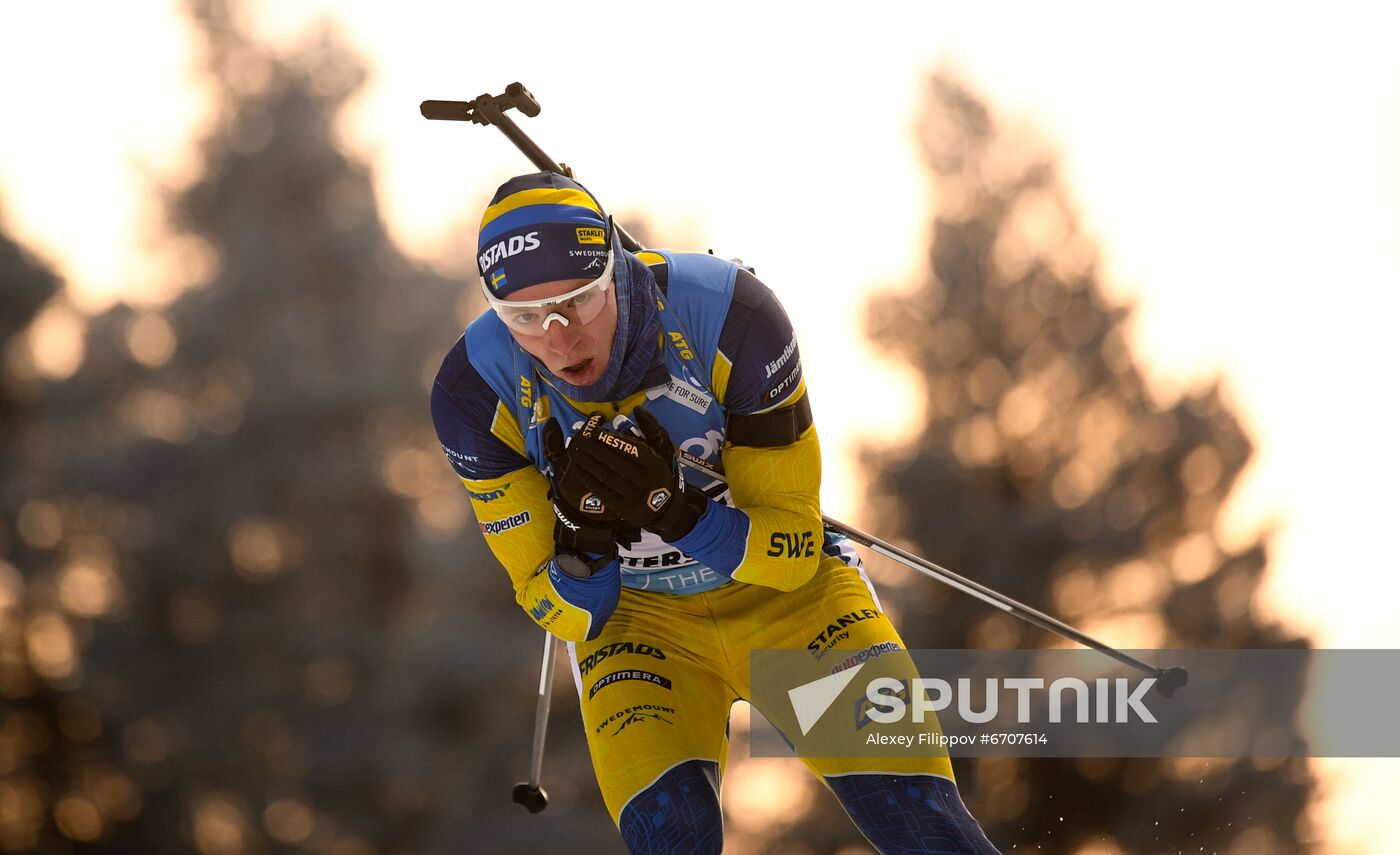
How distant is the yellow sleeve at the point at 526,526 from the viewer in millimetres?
4469

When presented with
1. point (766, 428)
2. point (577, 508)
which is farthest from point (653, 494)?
point (766, 428)

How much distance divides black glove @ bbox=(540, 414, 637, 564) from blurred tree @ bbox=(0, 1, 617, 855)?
1806cm

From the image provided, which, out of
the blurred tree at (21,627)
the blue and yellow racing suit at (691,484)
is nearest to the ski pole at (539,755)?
the blue and yellow racing suit at (691,484)

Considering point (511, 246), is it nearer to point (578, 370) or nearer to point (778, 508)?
point (578, 370)

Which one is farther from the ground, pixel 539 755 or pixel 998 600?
pixel 998 600

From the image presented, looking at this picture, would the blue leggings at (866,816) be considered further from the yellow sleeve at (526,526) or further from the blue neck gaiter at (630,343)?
the blue neck gaiter at (630,343)

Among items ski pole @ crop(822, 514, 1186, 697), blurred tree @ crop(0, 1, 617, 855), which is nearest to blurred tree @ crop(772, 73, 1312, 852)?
blurred tree @ crop(0, 1, 617, 855)

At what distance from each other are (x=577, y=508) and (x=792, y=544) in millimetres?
747

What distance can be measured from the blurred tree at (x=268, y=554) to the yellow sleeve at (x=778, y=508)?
17.9 m

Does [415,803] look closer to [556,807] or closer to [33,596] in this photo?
[556,807]

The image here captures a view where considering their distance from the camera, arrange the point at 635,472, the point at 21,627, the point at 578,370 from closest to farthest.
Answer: the point at 635,472 → the point at 578,370 → the point at 21,627

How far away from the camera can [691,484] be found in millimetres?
4406

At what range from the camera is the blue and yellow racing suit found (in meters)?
4.30

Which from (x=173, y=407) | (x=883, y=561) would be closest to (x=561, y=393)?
(x=883, y=561)
